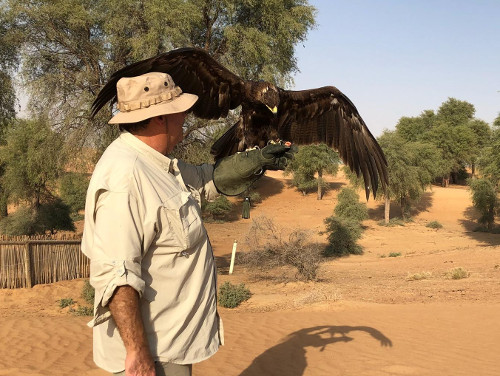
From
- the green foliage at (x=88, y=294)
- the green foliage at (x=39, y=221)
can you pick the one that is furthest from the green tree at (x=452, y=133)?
the green foliage at (x=88, y=294)

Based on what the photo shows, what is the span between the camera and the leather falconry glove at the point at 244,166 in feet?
8.87

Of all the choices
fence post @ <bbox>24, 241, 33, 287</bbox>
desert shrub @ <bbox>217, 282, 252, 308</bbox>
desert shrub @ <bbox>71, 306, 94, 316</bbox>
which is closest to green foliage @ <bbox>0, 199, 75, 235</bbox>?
fence post @ <bbox>24, 241, 33, 287</bbox>

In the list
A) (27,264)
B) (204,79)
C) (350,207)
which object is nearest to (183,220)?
(204,79)

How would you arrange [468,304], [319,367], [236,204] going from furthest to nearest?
1. [236,204]
2. [468,304]
3. [319,367]

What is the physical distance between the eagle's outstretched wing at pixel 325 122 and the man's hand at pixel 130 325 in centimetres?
423

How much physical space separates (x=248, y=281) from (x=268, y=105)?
9432 millimetres

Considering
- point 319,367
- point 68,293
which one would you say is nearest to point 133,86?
point 319,367

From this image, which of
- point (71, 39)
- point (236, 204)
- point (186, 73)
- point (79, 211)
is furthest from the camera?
point (236, 204)

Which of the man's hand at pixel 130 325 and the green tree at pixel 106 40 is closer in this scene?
the man's hand at pixel 130 325

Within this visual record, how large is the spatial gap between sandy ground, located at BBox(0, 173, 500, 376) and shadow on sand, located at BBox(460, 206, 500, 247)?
6.64m

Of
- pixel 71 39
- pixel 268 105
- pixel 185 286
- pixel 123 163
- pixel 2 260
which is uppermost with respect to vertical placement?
pixel 71 39

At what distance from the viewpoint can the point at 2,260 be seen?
40.1 feet

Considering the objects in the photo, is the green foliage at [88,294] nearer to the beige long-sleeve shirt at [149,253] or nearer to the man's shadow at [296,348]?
the man's shadow at [296,348]

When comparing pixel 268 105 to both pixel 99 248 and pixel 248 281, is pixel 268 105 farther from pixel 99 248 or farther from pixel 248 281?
pixel 248 281
